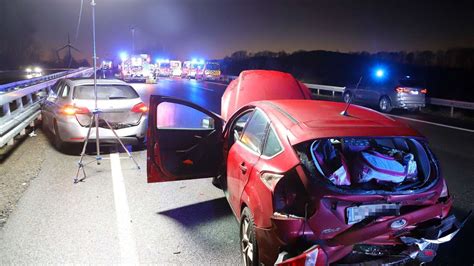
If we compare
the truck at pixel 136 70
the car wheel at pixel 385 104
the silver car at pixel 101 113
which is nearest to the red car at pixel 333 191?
the silver car at pixel 101 113

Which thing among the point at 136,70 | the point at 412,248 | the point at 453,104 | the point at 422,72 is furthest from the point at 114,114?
the point at 422,72

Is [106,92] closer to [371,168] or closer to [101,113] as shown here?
[101,113]

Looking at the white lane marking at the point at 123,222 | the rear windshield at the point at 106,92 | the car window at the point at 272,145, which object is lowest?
the white lane marking at the point at 123,222

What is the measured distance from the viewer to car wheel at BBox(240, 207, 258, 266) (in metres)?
3.47

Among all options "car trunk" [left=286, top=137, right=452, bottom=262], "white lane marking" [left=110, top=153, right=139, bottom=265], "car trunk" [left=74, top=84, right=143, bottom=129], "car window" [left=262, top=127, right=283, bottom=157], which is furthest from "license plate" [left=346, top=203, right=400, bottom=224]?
"car trunk" [left=74, top=84, right=143, bottom=129]

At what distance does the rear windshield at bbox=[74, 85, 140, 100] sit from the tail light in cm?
647

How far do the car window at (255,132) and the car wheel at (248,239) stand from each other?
0.62 metres

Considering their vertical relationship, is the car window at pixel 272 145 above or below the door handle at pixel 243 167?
above

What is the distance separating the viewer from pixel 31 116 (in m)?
11.4

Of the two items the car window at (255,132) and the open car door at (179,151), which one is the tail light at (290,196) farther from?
the open car door at (179,151)

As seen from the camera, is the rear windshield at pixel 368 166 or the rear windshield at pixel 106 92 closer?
the rear windshield at pixel 368 166

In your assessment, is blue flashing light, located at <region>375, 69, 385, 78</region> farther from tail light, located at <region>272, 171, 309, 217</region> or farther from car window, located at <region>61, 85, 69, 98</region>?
tail light, located at <region>272, 171, 309, 217</region>

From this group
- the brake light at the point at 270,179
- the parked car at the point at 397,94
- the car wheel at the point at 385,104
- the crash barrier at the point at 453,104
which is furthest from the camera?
the car wheel at the point at 385,104

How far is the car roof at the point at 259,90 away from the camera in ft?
A: 28.9
